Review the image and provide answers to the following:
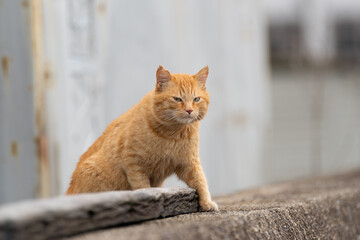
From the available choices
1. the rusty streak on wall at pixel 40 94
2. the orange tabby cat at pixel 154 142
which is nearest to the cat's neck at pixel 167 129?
the orange tabby cat at pixel 154 142

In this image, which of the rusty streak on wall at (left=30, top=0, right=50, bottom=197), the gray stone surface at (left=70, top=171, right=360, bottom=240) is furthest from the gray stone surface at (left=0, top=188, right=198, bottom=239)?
the rusty streak on wall at (left=30, top=0, right=50, bottom=197)

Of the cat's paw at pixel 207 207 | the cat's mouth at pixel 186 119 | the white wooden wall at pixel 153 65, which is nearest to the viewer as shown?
the cat's mouth at pixel 186 119

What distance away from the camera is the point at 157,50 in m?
5.10

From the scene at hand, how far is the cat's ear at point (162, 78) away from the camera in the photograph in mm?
2354

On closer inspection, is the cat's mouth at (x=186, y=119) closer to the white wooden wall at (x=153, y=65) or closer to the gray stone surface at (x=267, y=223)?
the gray stone surface at (x=267, y=223)

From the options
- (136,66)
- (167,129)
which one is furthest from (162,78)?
(136,66)

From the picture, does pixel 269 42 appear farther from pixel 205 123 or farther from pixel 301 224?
pixel 301 224

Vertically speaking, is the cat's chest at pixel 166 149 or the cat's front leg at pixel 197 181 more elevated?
the cat's chest at pixel 166 149

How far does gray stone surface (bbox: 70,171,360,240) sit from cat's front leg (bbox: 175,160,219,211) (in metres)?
0.08

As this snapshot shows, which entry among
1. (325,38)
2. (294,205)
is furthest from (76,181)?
(325,38)

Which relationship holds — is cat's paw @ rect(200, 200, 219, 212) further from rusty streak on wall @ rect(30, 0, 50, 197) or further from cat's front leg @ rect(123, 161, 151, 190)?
rusty streak on wall @ rect(30, 0, 50, 197)

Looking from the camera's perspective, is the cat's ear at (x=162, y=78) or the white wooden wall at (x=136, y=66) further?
the white wooden wall at (x=136, y=66)

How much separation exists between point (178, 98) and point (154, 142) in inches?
8.5

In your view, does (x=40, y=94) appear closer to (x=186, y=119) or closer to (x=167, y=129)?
(x=167, y=129)
